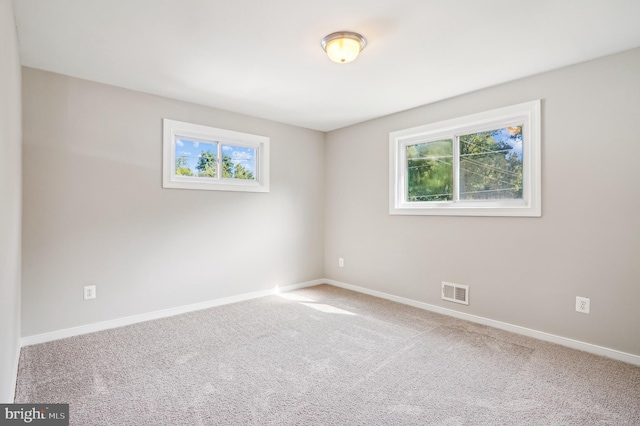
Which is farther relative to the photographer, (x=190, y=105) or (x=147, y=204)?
(x=190, y=105)

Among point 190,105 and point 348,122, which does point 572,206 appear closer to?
point 348,122

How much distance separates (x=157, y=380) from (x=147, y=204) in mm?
1844

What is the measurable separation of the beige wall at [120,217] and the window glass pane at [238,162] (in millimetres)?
266

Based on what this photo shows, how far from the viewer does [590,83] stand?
2594 millimetres

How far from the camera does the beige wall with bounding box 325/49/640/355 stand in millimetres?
2439

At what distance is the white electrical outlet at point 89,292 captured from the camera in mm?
2990

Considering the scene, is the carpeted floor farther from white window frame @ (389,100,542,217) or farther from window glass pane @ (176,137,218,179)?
window glass pane @ (176,137,218,179)

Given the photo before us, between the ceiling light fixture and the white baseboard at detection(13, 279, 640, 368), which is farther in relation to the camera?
the white baseboard at detection(13, 279, 640, 368)

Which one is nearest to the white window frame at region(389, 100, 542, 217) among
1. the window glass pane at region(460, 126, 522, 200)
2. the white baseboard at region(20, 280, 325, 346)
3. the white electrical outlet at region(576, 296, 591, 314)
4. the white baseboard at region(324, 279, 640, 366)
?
the window glass pane at region(460, 126, 522, 200)

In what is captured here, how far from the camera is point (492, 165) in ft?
10.8

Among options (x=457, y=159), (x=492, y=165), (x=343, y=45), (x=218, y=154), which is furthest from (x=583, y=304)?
(x=218, y=154)

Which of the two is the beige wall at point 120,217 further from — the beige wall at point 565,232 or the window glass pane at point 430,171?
the beige wall at point 565,232

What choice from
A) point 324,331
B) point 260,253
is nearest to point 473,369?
point 324,331

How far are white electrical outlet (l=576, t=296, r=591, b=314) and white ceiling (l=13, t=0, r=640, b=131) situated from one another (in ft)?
6.35
